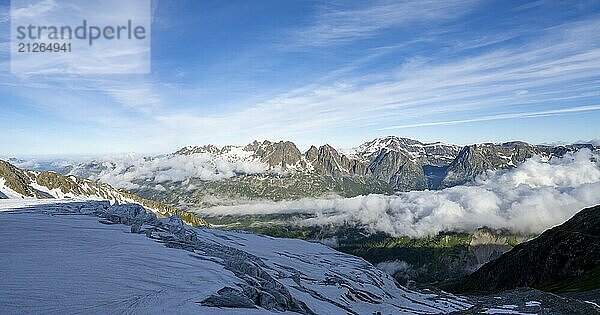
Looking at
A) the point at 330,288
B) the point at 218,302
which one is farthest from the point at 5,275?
the point at 330,288

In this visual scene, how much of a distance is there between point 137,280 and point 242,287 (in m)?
9.32

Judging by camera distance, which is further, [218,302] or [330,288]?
[330,288]

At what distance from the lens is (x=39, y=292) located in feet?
76.7

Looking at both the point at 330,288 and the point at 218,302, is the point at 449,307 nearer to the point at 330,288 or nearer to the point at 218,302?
the point at 330,288

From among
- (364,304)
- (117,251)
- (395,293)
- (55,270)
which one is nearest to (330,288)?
(364,304)

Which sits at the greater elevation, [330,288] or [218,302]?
[218,302]

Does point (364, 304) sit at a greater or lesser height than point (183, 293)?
lesser

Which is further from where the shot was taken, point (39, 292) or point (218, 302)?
point (218, 302)

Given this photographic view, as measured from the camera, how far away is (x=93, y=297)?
23.9 m

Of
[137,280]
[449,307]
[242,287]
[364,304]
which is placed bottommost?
[449,307]

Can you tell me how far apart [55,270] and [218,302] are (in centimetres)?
1201

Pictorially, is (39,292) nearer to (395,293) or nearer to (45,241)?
(45,241)

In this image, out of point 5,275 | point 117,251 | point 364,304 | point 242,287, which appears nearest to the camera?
point 5,275

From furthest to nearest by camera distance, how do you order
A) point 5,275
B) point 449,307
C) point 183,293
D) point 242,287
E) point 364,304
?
point 449,307 < point 364,304 < point 242,287 < point 183,293 < point 5,275
